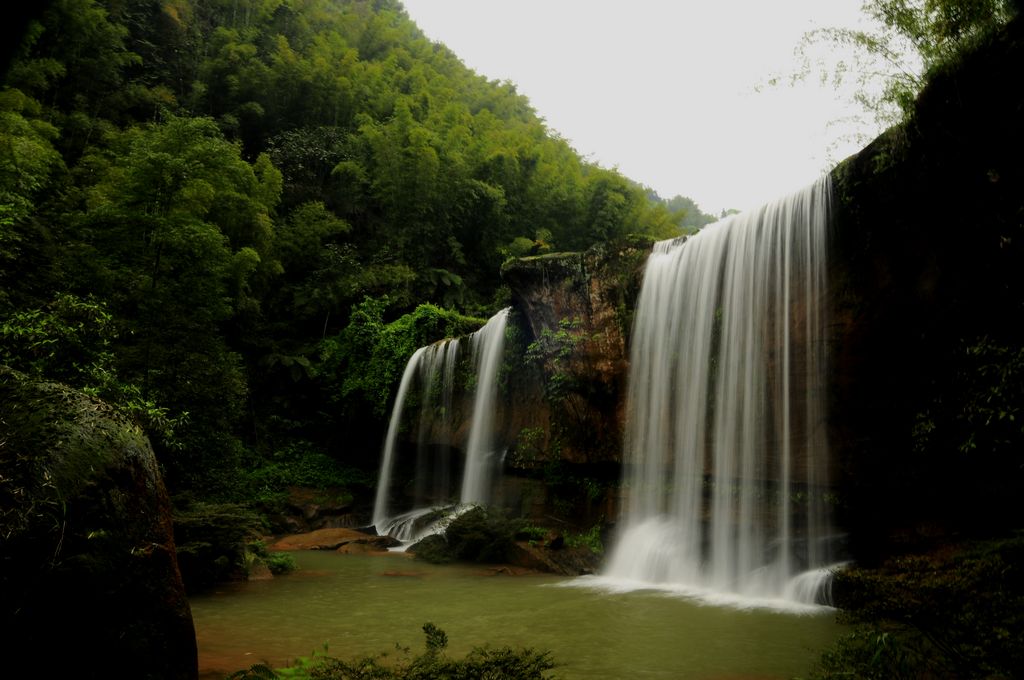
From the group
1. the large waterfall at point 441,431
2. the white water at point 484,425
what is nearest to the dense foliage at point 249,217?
the large waterfall at point 441,431

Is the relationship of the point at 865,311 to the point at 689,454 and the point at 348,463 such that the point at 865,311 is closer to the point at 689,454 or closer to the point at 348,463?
the point at 689,454

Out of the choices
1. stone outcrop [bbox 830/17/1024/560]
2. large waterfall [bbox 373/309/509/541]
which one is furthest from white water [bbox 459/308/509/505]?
stone outcrop [bbox 830/17/1024/560]

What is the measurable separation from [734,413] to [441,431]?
9.74m

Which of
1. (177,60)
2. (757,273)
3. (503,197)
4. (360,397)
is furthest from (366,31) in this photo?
(757,273)

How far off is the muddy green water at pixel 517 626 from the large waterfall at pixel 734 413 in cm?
170

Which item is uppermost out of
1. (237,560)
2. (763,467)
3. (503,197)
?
(503,197)

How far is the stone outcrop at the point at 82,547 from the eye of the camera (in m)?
3.23

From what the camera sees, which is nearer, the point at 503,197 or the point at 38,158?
the point at 38,158

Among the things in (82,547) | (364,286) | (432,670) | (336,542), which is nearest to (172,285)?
(336,542)

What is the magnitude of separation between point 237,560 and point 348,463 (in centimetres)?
1240

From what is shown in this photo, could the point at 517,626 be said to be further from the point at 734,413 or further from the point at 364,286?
the point at 364,286

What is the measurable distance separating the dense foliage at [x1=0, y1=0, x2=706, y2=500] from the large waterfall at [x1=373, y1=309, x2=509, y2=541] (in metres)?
1.46

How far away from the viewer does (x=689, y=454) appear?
1113 cm

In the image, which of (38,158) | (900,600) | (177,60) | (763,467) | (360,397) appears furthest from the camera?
(177,60)
